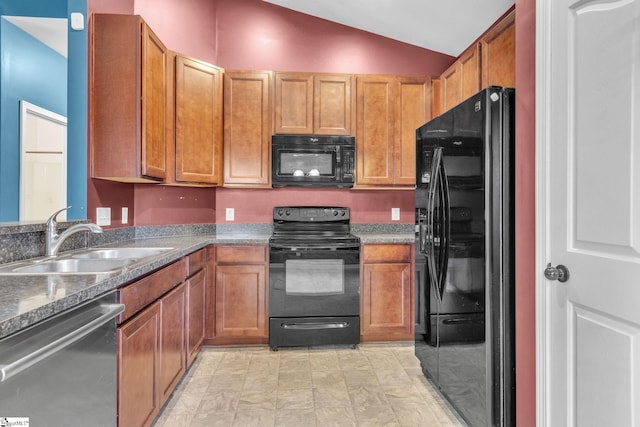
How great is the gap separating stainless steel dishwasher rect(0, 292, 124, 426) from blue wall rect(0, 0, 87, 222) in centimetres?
123

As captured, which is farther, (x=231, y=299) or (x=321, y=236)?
(x=321, y=236)

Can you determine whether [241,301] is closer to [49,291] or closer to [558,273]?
[49,291]

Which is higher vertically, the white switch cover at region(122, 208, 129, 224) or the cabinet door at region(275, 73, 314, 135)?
the cabinet door at region(275, 73, 314, 135)

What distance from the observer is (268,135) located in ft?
10.3

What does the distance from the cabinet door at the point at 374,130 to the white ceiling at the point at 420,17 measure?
52 centimetres

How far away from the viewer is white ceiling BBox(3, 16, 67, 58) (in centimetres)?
210

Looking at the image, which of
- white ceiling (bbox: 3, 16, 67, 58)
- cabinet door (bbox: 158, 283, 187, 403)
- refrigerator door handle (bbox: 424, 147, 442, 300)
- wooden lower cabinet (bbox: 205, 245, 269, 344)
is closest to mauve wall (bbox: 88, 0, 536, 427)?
white ceiling (bbox: 3, 16, 67, 58)

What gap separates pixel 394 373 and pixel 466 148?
1.63m

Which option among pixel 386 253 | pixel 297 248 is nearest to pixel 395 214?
pixel 386 253

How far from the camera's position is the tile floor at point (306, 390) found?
1.98m

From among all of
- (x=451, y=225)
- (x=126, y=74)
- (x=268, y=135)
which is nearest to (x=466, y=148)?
(x=451, y=225)

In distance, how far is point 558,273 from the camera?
1.31 meters

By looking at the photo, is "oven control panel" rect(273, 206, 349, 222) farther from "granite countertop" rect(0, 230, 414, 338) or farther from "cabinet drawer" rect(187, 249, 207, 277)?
"granite countertop" rect(0, 230, 414, 338)

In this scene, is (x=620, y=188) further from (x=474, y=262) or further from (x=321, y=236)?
(x=321, y=236)
